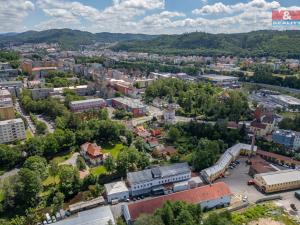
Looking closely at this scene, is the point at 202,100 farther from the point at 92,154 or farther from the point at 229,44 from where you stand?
the point at 229,44

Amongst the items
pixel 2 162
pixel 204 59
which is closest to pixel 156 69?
pixel 204 59

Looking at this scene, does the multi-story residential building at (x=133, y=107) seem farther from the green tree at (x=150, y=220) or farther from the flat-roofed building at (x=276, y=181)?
the green tree at (x=150, y=220)

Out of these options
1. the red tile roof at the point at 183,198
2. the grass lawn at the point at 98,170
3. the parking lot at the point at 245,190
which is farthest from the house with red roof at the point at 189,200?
the grass lawn at the point at 98,170

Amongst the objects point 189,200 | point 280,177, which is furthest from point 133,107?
point 280,177

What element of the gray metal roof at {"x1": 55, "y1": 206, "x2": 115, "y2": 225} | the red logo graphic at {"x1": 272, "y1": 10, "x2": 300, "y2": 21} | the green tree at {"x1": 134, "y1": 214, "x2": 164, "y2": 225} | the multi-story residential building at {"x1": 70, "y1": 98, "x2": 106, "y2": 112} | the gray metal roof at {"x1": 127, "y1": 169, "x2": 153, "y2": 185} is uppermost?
the red logo graphic at {"x1": 272, "y1": 10, "x2": 300, "y2": 21}

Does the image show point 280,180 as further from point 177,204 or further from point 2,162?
point 2,162

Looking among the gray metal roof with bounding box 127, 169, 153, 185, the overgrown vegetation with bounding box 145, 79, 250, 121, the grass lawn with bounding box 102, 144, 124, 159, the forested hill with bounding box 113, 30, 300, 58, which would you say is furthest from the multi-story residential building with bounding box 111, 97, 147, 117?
the forested hill with bounding box 113, 30, 300, 58

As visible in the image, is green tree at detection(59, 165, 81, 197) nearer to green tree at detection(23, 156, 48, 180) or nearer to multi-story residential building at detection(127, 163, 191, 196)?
green tree at detection(23, 156, 48, 180)
